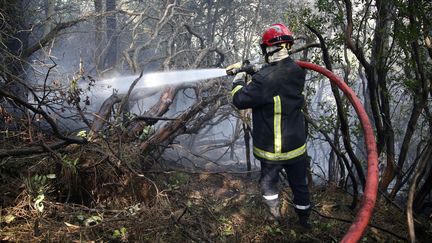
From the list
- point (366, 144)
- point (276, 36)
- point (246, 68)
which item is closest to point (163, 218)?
point (246, 68)

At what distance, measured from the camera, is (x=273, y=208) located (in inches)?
139

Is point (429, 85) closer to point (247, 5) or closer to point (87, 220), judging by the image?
point (87, 220)

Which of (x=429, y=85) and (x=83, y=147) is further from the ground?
(x=429, y=85)

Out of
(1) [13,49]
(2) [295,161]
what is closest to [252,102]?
(2) [295,161]

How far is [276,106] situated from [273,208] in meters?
1.14

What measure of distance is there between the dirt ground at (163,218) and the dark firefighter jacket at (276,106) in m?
0.80

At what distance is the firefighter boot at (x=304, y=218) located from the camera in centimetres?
354

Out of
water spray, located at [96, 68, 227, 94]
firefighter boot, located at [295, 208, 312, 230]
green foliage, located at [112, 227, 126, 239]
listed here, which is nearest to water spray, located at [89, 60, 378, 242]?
water spray, located at [96, 68, 227, 94]

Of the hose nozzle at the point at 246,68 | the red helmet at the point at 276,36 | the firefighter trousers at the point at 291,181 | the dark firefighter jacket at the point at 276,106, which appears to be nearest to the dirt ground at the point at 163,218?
the firefighter trousers at the point at 291,181

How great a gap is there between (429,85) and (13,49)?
7202mm

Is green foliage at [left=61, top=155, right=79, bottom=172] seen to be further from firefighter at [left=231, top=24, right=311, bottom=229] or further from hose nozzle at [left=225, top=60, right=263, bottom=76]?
hose nozzle at [left=225, top=60, right=263, bottom=76]

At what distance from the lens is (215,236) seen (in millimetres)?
3268

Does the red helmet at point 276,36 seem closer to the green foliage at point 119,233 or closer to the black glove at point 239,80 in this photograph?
the black glove at point 239,80

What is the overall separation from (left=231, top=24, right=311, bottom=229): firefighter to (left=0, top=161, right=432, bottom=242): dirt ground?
1.72 ft
